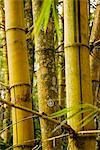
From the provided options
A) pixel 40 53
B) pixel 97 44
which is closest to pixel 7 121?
pixel 40 53

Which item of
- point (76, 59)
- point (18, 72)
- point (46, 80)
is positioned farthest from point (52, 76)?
point (76, 59)

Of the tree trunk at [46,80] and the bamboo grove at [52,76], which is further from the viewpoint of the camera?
the tree trunk at [46,80]

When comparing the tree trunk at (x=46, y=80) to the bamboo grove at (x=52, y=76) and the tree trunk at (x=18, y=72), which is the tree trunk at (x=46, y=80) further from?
the tree trunk at (x=18, y=72)

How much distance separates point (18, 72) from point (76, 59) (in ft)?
0.89

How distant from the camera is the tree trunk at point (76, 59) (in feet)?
2.38

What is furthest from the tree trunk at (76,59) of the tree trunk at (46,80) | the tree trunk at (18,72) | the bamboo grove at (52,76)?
the tree trunk at (46,80)

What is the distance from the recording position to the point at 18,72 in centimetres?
97

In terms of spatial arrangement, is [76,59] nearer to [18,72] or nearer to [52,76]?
[18,72]

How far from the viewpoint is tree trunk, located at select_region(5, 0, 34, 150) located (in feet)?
3.13

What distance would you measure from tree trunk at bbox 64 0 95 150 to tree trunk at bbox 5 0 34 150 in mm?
250

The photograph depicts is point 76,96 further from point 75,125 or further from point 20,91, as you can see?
point 20,91

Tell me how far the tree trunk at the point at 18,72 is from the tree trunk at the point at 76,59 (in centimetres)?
25

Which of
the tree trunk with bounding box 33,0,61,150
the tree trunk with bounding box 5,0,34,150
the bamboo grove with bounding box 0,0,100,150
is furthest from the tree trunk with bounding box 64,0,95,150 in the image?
the tree trunk with bounding box 33,0,61,150

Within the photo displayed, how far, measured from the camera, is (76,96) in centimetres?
72
